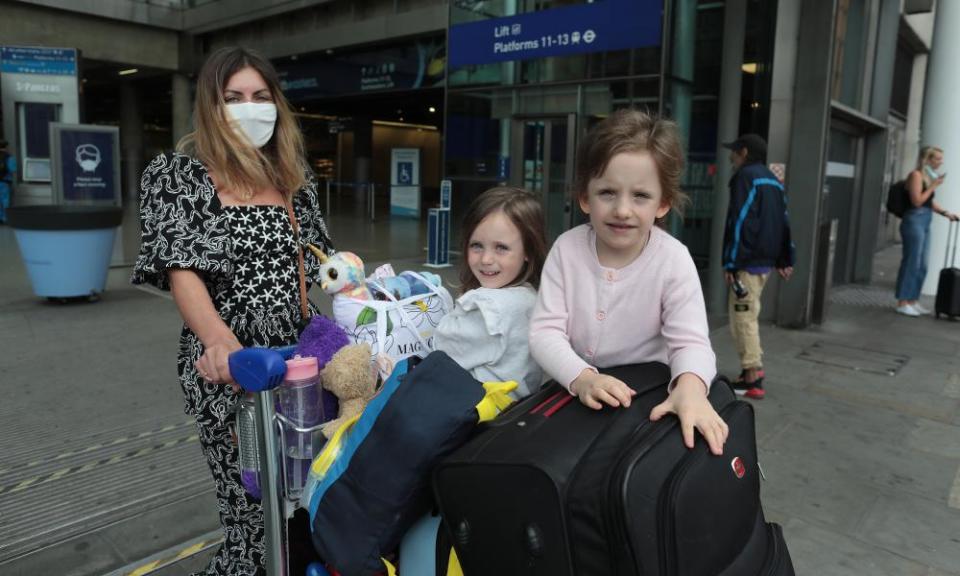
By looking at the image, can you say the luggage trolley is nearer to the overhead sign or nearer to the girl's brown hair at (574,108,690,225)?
the girl's brown hair at (574,108,690,225)

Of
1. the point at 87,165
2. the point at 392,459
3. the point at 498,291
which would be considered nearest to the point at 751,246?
the point at 498,291

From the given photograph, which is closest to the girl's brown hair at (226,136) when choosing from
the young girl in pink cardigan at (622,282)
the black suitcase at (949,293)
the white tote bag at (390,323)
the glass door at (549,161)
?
the white tote bag at (390,323)

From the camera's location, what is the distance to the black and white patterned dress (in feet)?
6.01

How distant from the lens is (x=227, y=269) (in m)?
1.87

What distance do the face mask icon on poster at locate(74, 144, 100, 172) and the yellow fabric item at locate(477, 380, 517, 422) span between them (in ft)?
29.6

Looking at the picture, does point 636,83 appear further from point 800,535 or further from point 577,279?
point 577,279

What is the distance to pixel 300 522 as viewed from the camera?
2.04 meters

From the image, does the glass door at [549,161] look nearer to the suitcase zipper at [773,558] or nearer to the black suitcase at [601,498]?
the suitcase zipper at [773,558]

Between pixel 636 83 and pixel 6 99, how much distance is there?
14168mm

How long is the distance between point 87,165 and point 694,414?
949cm

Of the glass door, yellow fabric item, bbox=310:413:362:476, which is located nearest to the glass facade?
the glass door

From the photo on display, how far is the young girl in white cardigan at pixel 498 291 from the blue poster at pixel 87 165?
8.54 m

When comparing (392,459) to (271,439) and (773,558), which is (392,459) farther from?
(773,558)

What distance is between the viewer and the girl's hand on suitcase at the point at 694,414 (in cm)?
138
